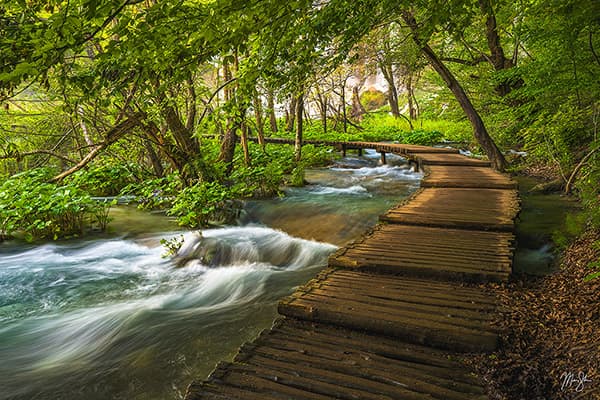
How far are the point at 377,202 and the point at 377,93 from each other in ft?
138

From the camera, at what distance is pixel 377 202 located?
32.1 ft

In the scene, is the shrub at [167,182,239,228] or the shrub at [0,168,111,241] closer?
the shrub at [0,168,111,241]

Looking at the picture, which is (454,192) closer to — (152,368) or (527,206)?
(527,206)

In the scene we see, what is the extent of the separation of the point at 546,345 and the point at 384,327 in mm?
1003

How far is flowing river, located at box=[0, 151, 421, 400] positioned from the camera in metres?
3.72

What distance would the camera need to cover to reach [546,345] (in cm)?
240

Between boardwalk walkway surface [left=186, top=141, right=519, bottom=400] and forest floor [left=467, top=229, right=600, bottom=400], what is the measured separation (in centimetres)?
10

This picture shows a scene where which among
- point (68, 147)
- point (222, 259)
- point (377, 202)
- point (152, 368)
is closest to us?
point (152, 368)

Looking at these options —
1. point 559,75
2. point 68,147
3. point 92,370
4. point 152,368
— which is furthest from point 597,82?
point 68,147

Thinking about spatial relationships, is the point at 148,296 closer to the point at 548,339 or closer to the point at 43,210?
the point at 43,210

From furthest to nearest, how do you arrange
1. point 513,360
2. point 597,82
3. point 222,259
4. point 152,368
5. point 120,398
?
point 222,259, point 597,82, point 152,368, point 120,398, point 513,360

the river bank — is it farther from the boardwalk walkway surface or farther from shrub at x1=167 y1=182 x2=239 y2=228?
shrub at x1=167 y1=182 x2=239 y2=228

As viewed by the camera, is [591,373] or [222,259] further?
[222,259]

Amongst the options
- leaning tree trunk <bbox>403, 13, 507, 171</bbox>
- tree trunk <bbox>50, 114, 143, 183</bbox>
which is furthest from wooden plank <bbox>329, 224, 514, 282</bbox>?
leaning tree trunk <bbox>403, 13, 507, 171</bbox>
